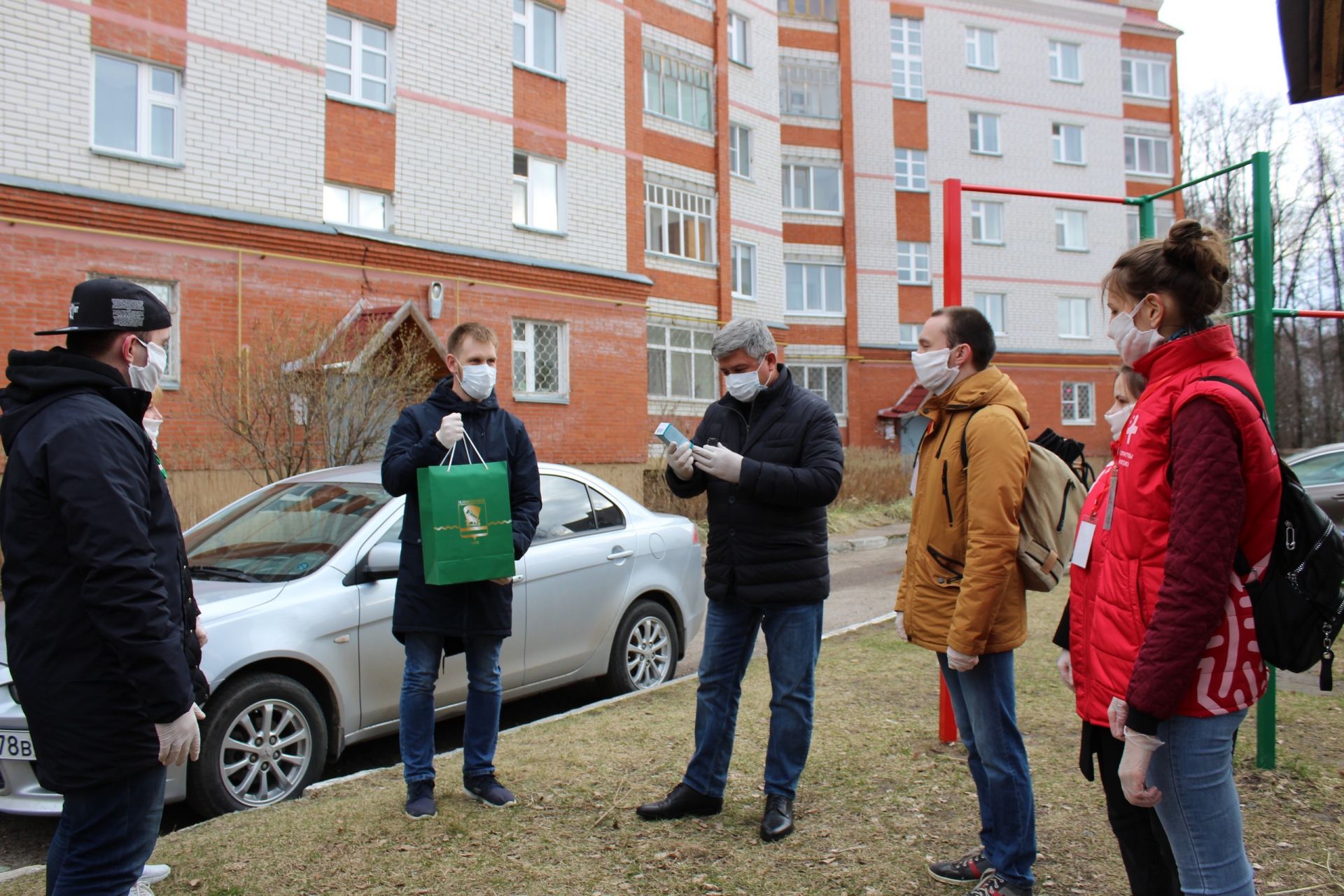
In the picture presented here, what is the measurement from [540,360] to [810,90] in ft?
56.6

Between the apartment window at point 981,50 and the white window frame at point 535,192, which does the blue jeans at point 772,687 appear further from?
the apartment window at point 981,50

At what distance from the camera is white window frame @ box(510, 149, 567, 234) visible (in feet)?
63.3

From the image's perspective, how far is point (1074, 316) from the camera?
119ft

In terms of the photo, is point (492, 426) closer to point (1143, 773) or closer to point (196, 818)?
point (196, 818)

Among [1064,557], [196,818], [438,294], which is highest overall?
[438,294]

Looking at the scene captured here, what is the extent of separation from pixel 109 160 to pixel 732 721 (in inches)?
542

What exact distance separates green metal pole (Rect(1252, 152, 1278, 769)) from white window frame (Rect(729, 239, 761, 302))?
73.6 ft

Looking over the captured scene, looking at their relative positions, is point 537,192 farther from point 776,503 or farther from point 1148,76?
point 1148,76

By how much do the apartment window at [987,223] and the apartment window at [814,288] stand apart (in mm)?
6028

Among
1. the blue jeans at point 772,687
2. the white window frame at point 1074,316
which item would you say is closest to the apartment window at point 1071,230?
the white window frame at point 1074,316

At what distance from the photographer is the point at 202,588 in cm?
519

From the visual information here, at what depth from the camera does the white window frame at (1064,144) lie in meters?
36.3

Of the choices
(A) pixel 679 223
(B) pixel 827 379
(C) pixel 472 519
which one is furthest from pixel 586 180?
(C) pixel 472 519

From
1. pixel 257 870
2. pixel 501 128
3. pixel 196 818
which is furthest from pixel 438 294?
pixel 257 870
